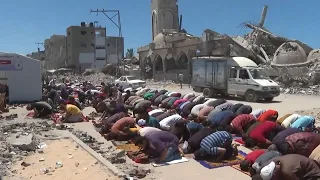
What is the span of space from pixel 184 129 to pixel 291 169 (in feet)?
12.3

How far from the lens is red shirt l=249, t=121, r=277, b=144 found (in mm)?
7719

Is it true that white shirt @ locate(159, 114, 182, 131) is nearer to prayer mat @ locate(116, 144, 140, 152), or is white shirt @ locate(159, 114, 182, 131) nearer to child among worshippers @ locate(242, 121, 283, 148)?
prayer mat @ locate(116, 144, 140, 152)

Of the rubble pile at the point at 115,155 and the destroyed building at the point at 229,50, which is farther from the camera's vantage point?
the destroyed building at the point at 229,50

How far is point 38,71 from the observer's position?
791 inches

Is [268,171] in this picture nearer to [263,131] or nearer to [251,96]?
[263,131]

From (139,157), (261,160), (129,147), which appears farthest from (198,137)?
(129,147)

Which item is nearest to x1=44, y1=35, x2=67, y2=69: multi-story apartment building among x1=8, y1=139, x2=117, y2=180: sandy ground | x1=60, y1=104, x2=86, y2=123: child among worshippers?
x1=60, y1=104, x2=86, y2=123: child among worshippers

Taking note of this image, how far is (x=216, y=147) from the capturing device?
23.1 ft

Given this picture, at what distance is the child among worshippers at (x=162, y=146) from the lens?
7.15m

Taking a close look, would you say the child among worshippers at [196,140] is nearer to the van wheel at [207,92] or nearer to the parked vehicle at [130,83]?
the van wheel at [207,92]

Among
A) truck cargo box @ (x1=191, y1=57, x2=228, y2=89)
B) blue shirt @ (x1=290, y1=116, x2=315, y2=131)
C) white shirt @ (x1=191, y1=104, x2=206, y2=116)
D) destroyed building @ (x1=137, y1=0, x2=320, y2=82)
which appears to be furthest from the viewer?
destroyed building @ (x1=137, y1=0, x2=320, y2=82)

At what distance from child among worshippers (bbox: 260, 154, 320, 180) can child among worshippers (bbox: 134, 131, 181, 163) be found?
2420 mm

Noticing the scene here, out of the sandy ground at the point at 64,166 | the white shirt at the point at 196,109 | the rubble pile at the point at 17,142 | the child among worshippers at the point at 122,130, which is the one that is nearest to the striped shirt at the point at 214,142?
the sandy ground at the point at 64,166

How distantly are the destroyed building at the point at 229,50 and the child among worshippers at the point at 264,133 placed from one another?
19803 millimetres
